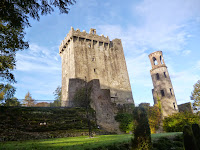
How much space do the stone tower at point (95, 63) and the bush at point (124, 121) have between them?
22.3ft

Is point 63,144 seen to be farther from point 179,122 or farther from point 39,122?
point 179,122

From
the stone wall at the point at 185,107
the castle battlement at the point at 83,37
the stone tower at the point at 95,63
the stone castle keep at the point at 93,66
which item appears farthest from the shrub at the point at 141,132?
the stone wall at the point at 185,107

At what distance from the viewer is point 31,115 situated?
1589 centimetres

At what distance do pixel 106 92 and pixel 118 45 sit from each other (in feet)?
58.9

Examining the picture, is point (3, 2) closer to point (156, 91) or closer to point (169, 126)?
Answer: point (169, 126)

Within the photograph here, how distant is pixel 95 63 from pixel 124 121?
13.6 metres

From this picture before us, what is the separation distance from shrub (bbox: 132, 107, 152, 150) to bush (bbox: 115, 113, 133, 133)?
1306 centimetres

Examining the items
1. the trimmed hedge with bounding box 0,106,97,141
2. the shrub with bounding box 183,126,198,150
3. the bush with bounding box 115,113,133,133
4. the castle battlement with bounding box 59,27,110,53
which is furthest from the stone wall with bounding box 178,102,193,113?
the shrub with bounding box 183,126,198,150

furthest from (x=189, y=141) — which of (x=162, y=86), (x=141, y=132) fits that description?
(x=162, y=86)

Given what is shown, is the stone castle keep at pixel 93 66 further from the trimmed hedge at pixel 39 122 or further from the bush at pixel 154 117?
the trimmed hedge at pixel 39 122

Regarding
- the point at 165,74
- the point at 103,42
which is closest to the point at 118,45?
the point at 103,42

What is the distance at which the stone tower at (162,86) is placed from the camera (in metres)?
33.9

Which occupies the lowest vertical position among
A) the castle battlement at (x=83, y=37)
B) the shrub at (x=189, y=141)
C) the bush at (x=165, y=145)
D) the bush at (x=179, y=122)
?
the bush at (x=165, y=145)

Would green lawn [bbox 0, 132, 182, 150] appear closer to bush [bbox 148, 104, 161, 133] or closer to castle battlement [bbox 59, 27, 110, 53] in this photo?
bush [bbox 148, 104, 161, 133]
